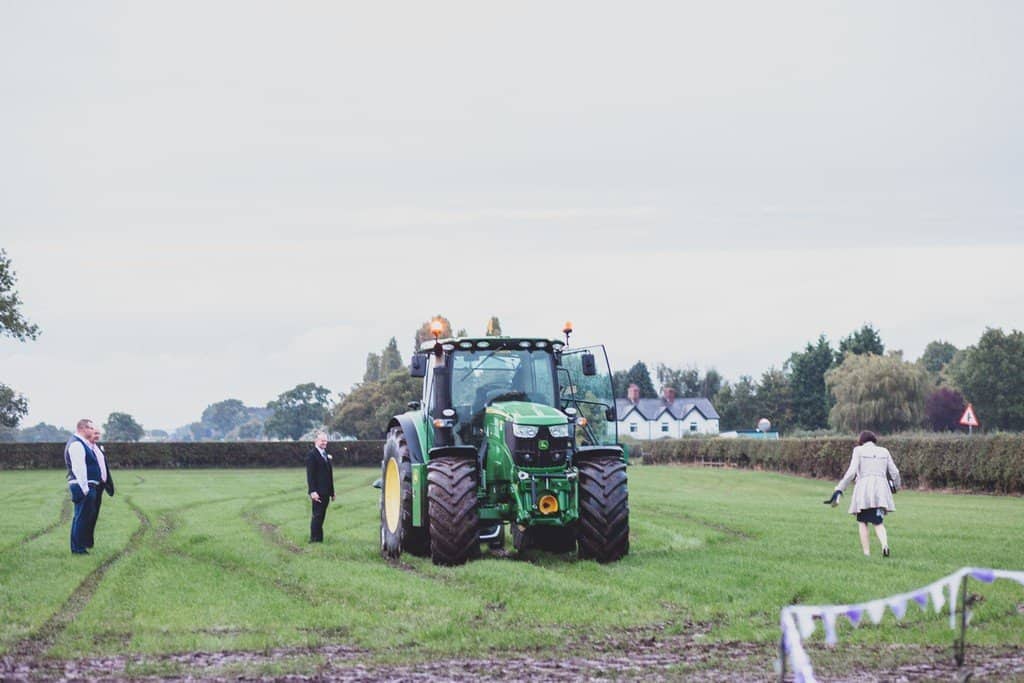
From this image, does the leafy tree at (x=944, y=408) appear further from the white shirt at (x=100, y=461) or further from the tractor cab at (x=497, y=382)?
the white shirt at (x=100, y=461)

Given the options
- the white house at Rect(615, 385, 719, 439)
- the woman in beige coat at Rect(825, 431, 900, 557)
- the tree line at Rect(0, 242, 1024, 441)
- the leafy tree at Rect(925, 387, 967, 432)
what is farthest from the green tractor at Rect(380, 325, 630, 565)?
the white house at Rect(615, 385, 719, 439)

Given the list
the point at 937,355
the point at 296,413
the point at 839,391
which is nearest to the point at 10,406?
the point at 839,391

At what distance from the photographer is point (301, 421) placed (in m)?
171

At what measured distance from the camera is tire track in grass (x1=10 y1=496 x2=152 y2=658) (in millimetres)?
11820

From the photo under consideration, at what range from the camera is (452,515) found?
55.9 feet

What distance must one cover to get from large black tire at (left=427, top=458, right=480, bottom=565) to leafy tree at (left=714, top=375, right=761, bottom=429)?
394 ft

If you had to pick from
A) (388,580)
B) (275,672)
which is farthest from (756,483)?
(275,672)

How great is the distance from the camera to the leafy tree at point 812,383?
126 metres

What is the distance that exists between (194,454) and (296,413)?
99702mm

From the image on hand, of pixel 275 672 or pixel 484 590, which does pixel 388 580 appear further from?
pixel 275 672

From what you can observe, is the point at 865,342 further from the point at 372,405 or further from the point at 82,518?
the point at 82,518

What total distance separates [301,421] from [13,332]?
100m

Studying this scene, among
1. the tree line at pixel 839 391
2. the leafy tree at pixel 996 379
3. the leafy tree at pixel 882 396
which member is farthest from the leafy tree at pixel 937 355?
the leafy tree at pixel 882 396

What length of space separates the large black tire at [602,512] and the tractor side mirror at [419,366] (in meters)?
3.40
